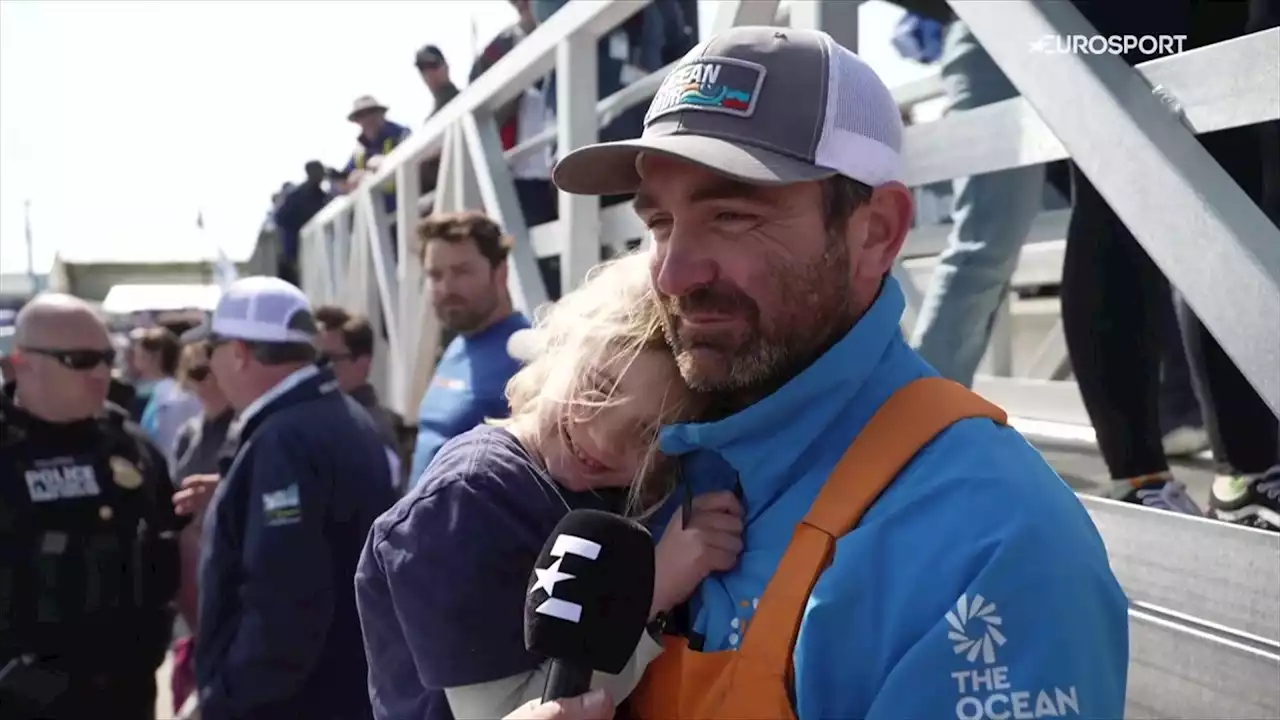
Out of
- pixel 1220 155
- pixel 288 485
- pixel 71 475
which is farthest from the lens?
pixel 71 475

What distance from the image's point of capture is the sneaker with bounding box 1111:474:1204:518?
1.85m

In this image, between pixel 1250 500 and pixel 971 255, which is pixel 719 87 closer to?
pixel 1250 500

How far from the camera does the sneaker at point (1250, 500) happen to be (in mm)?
1641

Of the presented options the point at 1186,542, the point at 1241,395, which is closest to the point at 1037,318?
the point at 1241,395

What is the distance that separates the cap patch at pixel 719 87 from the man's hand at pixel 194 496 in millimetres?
2975

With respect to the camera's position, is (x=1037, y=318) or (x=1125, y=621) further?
(x=1037, y=318)

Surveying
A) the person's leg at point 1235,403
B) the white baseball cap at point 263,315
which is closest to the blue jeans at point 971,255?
the person's leg at point 1235,403

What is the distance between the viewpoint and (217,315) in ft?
11.2

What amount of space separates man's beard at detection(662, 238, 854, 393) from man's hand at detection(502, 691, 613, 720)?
39cm

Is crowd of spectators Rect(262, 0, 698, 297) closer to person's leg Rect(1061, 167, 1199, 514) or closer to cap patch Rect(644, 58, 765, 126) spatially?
person's leg Rect(1061, 167, 1199, 514)

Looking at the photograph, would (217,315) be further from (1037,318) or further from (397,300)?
(1037,318)

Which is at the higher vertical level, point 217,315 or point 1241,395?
Result: point 1241,395

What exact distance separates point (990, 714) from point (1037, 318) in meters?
4.51

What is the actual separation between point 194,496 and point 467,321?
1170 mm
